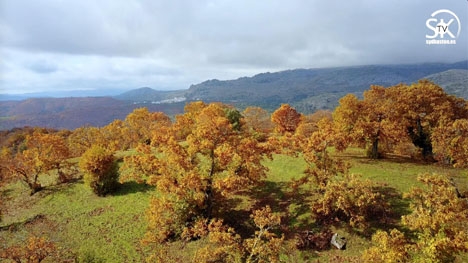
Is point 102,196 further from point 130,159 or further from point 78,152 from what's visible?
point 78,152

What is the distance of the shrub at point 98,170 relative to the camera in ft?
134

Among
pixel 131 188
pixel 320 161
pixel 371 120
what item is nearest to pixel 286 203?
pixel 320 161

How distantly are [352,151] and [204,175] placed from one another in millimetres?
31883

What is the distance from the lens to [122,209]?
38.3 meters

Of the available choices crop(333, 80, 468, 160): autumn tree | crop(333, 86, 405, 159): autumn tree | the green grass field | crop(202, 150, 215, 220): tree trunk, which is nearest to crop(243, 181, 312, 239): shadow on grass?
the green grass field

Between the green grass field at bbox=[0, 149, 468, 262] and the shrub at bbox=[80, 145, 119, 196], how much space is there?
136 cm

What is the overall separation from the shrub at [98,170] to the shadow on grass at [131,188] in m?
0.96

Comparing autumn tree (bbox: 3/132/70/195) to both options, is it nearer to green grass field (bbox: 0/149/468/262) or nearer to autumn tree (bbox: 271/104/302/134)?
green grass field (bbox: 0/149/468/262)

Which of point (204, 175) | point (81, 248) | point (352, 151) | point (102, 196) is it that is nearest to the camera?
point (204, 175)

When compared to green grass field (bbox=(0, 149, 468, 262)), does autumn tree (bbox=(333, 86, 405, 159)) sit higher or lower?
higher

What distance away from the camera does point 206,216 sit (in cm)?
3102

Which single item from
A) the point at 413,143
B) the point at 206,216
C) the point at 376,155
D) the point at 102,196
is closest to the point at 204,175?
the point at 206,216

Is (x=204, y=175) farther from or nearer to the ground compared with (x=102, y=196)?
farther from the ground

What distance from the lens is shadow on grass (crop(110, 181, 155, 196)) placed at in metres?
42.2
